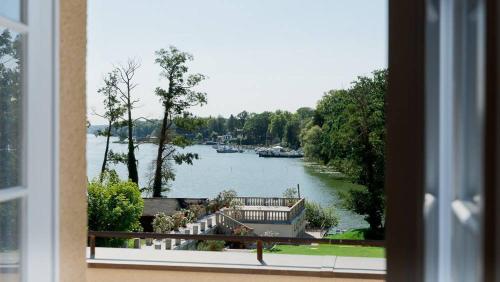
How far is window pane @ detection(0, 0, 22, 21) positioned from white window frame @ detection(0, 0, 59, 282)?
12mm

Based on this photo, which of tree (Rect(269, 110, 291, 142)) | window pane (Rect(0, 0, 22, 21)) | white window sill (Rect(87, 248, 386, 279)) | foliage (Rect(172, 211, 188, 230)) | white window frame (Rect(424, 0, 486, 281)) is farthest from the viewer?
tree (Rect(269, 110, 291, 142))

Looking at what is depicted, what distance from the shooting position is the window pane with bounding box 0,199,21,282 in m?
1.20

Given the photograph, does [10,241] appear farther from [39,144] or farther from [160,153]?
[160,153]

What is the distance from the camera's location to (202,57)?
22.6 feet

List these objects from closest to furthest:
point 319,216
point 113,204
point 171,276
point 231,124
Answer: point 171,276 → point 113,204 → point 319,216 → point 231,124

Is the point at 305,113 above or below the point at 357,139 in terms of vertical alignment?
above

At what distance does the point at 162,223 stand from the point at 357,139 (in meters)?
2.34

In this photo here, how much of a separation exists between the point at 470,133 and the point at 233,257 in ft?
12.6

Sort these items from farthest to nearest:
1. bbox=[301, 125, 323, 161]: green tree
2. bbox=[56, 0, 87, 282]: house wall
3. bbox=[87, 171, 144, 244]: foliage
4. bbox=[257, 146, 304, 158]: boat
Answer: bbox=[301, 125, 323, 161]: green tree < bbox=[257, 146, 304, 158]: boat < bbox=[87, 171, 144, 244]: foliage < bbox=[56, 0, 87, 282]: house wall

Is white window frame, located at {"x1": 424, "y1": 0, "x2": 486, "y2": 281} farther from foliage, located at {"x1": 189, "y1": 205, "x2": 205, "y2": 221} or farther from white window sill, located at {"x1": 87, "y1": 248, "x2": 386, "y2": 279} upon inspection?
foliage, located at {"x1": 189, "y1": 205, "x2": 205, "y2": 221}

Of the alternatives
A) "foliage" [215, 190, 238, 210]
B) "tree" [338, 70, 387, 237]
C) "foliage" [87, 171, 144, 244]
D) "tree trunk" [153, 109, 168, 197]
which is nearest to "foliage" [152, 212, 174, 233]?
"foliage" [87, 171, 144, 244]

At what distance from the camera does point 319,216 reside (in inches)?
259

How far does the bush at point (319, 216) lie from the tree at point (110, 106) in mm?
2266

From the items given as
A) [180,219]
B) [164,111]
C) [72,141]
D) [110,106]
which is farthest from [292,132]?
[72,141]
